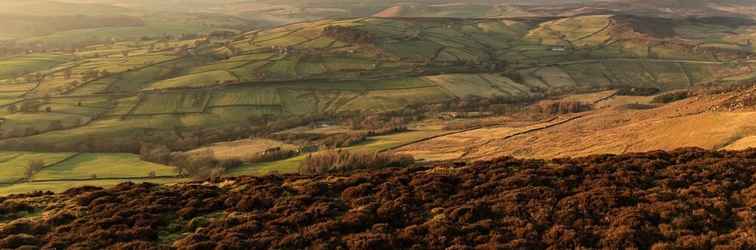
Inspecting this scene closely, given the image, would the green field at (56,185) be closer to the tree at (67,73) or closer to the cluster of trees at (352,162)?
the cluster of trees at (352,162)

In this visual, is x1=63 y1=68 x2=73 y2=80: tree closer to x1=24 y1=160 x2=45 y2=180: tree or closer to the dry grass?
x1=24 y1=160 x2=45 y2=180: tree

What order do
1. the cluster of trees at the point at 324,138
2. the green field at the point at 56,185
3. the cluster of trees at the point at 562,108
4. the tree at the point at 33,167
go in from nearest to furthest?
1. the green field at the point at 56,185
2. the tree at the point at 33,167
3. the cluster of trees at the point at 324,138
4. the cluster of trees at the point at 562,108

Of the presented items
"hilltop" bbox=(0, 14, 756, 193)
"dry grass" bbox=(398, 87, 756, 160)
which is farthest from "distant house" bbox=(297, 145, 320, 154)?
"dry grass" bbox=(398, 87, 756, 160)

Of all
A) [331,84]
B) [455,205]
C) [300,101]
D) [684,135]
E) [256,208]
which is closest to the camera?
[455,205]

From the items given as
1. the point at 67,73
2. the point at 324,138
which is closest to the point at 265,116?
the point at 324,138

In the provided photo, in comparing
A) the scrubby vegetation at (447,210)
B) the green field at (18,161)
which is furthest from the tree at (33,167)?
the scrubby vegetation at (447,210)

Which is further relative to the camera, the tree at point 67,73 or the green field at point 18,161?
the tree at point 67,73

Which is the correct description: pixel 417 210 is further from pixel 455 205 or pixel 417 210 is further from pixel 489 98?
pixel 489 98

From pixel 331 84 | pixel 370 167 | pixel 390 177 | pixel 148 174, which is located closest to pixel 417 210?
pixel 390 177
